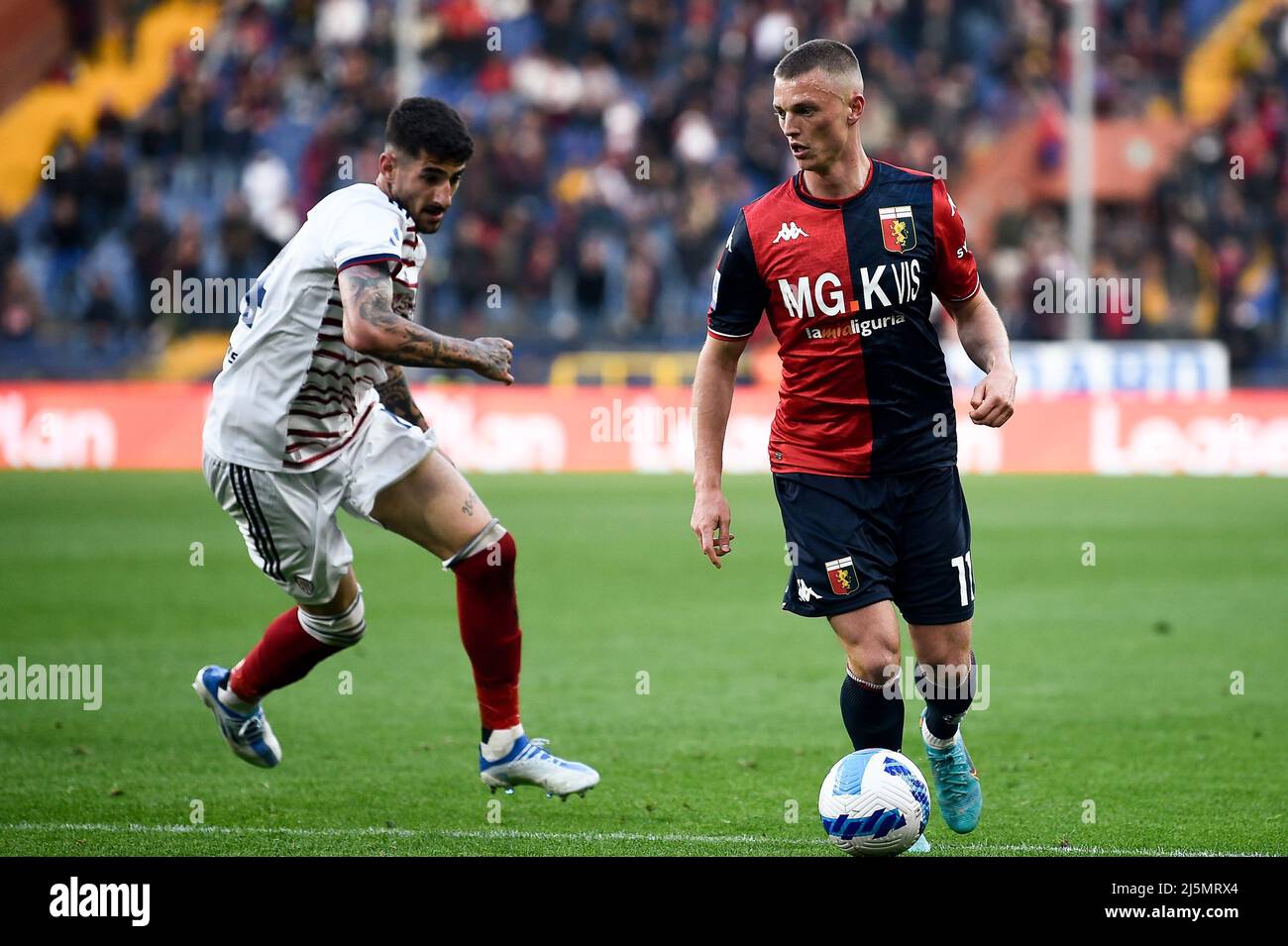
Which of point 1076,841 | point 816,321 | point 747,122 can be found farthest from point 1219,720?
point 747,122

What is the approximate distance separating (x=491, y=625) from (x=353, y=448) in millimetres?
766

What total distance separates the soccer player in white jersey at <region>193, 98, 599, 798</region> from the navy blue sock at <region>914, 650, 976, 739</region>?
1.11 m

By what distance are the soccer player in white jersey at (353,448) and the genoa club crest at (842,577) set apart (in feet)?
3.65

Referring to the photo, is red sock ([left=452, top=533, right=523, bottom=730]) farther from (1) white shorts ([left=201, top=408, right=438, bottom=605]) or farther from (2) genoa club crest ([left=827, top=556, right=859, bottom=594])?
(2) genoa club crest ([left=827, top=556, right=859, bottom=594])

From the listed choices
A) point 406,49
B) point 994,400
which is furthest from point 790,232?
point 406,49

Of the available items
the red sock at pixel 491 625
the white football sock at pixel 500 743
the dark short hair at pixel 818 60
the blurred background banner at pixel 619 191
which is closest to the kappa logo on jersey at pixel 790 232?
the dark short hair at pixel 818 60

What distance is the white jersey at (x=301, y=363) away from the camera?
225 inches

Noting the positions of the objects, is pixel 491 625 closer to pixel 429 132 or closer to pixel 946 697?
pixel 946 697

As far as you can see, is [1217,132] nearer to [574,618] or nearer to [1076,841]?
[574,618]

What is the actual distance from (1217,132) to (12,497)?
1592 centimetres

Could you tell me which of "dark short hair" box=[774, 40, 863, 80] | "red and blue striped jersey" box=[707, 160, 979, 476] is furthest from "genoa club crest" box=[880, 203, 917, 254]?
"dark short hair" box=[774, 40, 863, 80]

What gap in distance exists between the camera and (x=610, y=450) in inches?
763

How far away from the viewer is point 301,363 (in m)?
5.87

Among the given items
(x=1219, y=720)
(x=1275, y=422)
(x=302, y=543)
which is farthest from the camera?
(x=1275, y=422)
